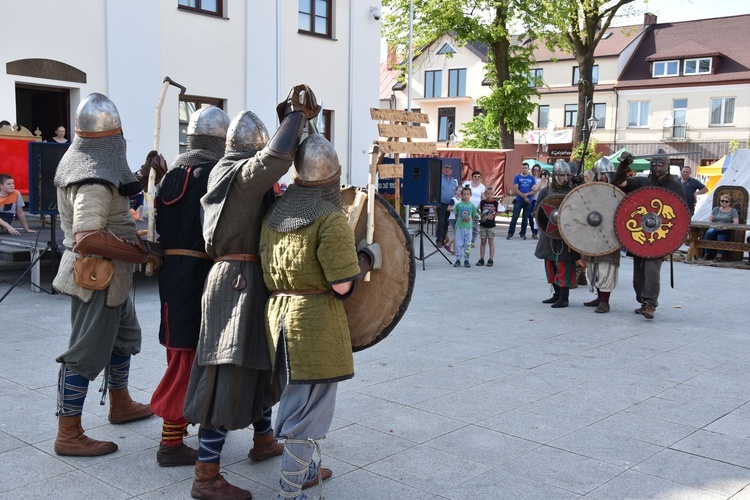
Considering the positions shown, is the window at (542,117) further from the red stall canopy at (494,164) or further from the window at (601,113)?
the red stall canopy at (494,164)

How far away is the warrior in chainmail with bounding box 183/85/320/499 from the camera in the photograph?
3.26 m

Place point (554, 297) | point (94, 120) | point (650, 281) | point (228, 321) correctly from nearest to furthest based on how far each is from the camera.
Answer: point (228, 321)
point (94, 120)
point (650, 281)
point (554, 297)

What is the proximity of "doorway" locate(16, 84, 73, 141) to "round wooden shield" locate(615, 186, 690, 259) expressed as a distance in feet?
30.4

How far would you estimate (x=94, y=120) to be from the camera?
152 inches

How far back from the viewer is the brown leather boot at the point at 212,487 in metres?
3.30

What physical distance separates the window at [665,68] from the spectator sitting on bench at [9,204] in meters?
38.5

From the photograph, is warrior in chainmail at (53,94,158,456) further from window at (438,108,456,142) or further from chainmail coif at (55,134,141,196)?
window at (438,108,456,142)

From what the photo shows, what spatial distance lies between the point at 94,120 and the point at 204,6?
11.6m

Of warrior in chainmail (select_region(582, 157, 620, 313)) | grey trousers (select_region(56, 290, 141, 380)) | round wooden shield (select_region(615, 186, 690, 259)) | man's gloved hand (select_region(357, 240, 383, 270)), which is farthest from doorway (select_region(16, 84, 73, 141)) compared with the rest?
man's gloved hand (select_region(357, 240, 383, 270))

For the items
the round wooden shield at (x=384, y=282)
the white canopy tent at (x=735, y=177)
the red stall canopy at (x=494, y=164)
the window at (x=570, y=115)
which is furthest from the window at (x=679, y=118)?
the round wooden shield at (x=384, y=282)

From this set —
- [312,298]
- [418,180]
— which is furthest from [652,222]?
[312,298]

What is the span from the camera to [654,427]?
4.41m

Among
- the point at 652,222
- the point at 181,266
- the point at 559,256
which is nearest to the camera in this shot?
the point at 181,266

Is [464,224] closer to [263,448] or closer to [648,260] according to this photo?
[648,260]
